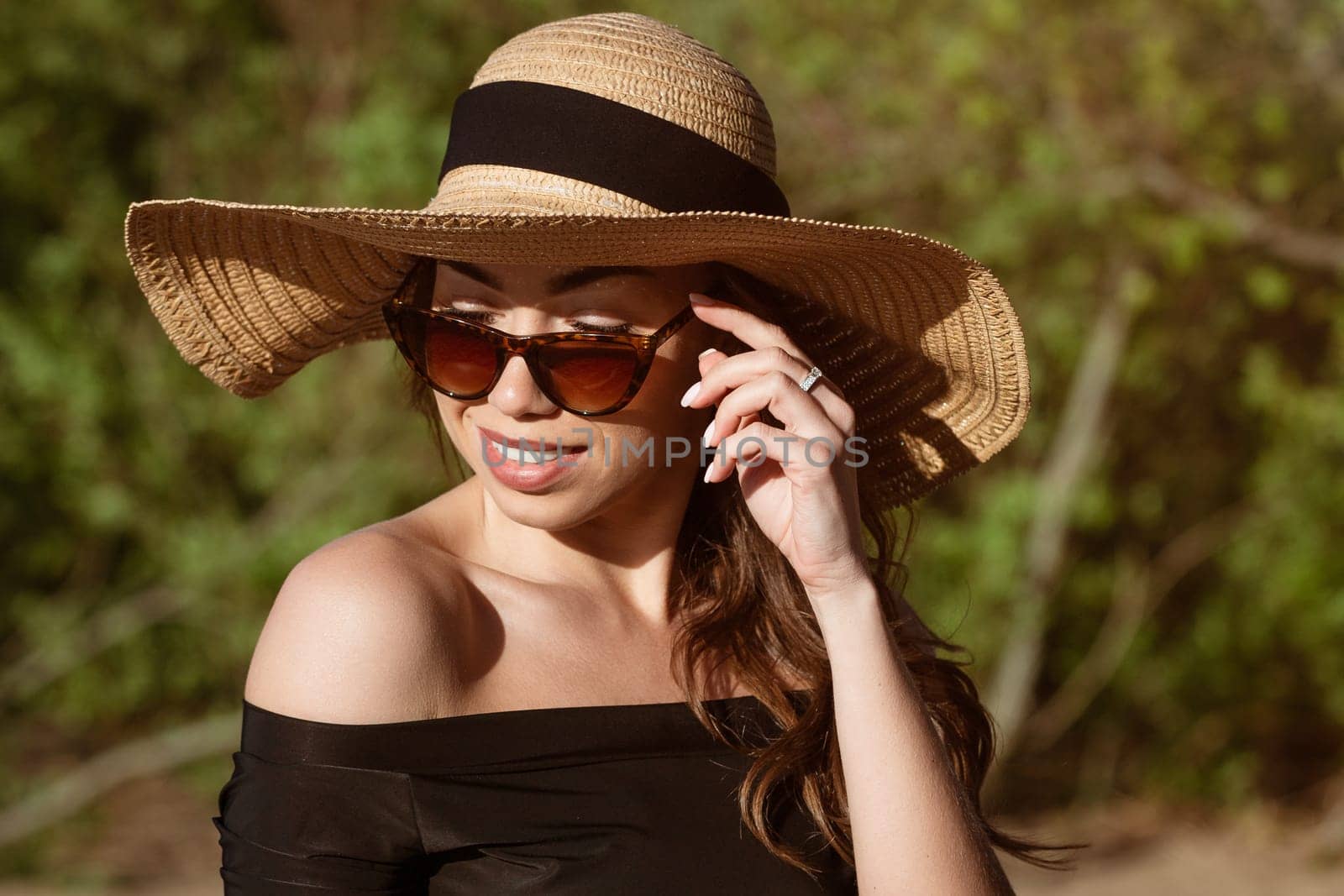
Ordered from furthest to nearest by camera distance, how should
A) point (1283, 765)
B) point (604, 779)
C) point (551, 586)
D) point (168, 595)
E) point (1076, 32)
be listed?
point (1283, 765), point (168, 595), point (1076, 32), point (551, 586), point (604, 779)

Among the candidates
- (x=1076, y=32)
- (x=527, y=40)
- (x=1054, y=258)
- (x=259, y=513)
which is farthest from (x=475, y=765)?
(x=259, y=513)

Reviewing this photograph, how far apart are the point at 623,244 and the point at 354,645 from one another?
0.62m

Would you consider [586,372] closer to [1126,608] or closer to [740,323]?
[740,323]

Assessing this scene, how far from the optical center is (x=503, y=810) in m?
1.85

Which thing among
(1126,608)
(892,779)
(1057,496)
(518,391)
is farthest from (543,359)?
(1126,608)

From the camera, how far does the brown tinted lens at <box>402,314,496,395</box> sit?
75.1 inches

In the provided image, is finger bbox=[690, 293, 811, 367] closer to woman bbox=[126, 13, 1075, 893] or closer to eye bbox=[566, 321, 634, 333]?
woman bbox=[126, 13, 1075, 893]

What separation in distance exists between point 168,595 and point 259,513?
1.94ft

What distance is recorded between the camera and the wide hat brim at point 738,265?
1889mm

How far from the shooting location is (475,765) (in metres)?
1.83

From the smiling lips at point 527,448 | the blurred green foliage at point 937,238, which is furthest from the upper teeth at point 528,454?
the blurred green foliage at point 937,238

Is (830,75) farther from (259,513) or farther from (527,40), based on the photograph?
(527,40)

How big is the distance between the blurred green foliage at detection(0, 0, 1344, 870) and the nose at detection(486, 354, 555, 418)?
3747 mm

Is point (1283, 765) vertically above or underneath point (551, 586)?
underneath
